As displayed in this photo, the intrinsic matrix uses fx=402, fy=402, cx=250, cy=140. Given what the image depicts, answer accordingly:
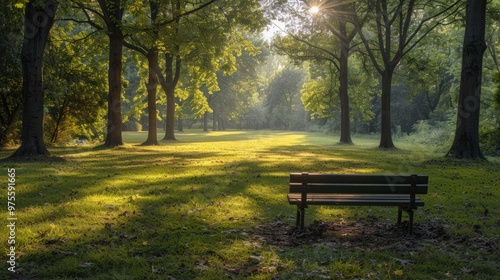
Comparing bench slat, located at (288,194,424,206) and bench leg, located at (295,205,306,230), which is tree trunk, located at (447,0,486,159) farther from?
bench leg, located at (295,205,306,230)

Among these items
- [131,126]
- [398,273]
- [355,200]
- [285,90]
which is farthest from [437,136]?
[285,90]

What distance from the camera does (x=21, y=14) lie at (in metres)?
19.6

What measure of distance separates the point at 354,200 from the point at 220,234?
223cm

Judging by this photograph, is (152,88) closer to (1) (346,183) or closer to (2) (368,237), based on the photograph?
(1) (346,183)

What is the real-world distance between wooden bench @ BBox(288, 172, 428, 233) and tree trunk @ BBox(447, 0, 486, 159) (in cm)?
1256

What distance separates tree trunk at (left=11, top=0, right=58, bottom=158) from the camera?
14305 millimetres

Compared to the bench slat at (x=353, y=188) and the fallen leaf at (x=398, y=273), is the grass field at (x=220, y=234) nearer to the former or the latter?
the fallen leaf at (x=398, y=273)

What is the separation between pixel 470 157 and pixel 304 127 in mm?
82469

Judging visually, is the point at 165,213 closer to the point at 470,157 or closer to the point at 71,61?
the point at 470,157

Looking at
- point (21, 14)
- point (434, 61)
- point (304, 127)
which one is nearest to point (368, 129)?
point (434, 61)

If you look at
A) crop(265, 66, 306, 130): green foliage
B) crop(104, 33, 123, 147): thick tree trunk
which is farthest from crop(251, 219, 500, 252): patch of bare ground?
crop(265, 66, 306, 130): green foliage

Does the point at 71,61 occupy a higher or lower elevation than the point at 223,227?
higher

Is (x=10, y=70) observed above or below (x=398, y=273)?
above

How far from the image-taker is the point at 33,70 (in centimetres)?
1443
